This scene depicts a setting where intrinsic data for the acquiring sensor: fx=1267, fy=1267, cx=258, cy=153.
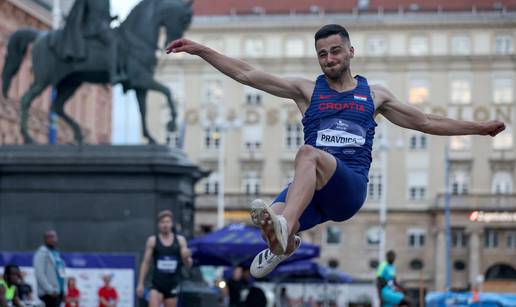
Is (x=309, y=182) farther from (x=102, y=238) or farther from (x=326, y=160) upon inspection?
(x=102, y=238)

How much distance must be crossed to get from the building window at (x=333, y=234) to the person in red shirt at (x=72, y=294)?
67.0 metres

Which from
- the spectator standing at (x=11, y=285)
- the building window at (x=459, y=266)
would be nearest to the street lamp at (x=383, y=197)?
the building window at (x=459, y=266)

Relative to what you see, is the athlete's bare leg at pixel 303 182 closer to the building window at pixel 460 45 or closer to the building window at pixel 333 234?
the building window at pixel 333 234

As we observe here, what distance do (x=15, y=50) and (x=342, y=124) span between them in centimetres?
2130

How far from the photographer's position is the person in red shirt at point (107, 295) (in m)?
20.0

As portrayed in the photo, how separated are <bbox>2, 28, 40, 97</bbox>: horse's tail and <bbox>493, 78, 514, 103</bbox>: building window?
6228cm

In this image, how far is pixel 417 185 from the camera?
86500 millimetres

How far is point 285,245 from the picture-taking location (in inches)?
305

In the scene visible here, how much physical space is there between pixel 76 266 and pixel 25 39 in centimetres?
942

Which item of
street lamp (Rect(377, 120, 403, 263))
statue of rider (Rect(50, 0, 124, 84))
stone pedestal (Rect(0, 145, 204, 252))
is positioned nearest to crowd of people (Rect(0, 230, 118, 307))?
stone pedestal (Rect(0, 145, 204, 252))

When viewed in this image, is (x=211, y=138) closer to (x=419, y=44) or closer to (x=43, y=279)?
(x=419, y=44)

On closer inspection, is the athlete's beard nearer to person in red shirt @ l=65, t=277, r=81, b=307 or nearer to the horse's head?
person in red shirt @ l=65, t=277, r=81, b=307

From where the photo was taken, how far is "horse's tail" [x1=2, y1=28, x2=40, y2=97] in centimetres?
2867

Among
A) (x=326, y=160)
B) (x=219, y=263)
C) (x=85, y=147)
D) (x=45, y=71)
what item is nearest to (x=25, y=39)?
(x=45, y=71)
